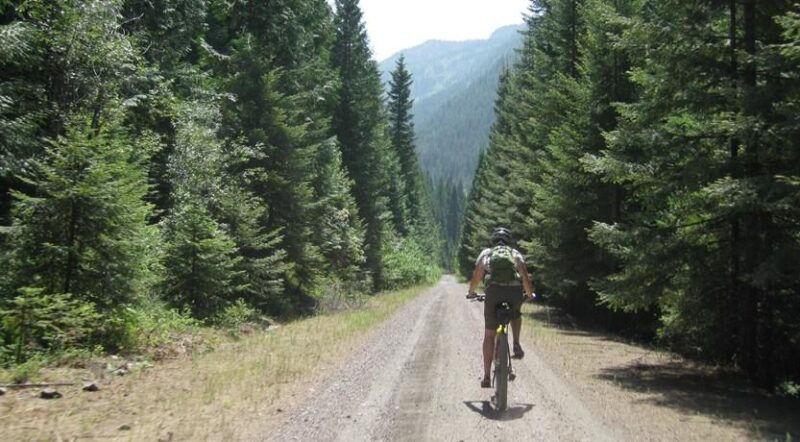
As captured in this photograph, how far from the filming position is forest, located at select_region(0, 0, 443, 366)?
9.62 m

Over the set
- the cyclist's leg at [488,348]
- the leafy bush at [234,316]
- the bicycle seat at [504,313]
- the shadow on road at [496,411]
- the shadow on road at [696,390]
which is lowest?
the shadow on road at [696,390]

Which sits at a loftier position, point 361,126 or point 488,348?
point 361,126

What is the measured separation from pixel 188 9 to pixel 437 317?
14.8m

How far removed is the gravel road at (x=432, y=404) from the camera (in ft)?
20.3

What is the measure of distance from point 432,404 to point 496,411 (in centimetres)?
87

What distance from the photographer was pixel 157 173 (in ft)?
65.2

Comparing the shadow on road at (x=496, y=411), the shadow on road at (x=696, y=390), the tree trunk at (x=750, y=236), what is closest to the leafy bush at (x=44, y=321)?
the shadow on road at (x=496, y=411)

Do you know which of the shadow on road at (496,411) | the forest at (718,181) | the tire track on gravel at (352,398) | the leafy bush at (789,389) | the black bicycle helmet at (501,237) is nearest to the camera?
the tire track on gravel at (352,398)

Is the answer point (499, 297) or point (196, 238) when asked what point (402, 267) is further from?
point (499, 297)

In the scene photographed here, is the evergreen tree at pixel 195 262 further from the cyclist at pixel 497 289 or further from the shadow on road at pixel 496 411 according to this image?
the shadow on road at pixel 496 411

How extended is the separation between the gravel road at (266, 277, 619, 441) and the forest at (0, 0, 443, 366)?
15.4ft

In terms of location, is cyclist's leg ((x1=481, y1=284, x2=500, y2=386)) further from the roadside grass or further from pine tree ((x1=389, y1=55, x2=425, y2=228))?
pine tree ((x1=389, y1=55, x2=425, y2=228))

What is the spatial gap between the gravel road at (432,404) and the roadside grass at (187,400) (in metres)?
0.54

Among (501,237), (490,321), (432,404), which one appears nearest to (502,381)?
(490,321)
